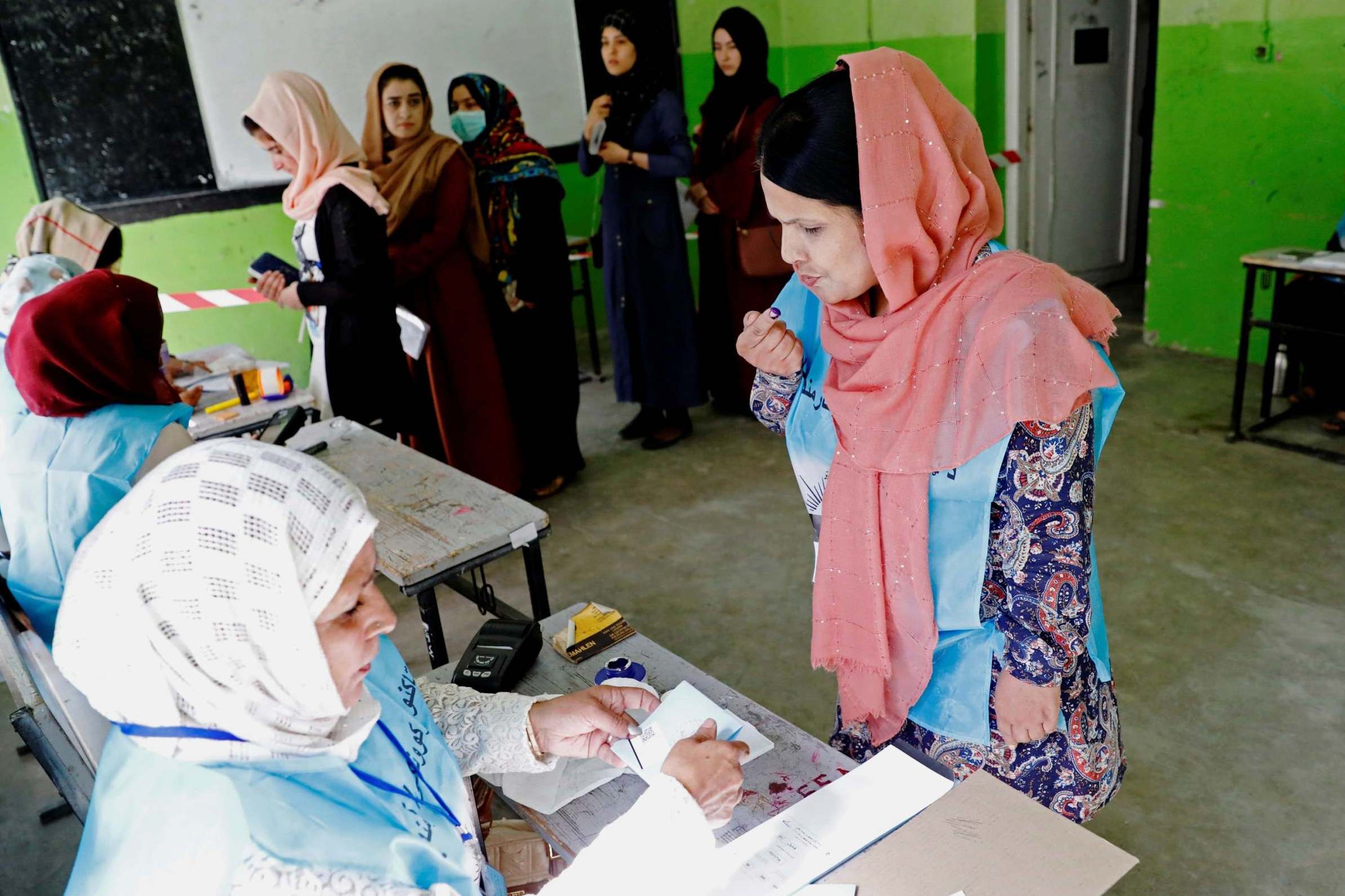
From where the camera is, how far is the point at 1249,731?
2.38m

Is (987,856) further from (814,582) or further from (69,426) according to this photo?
(69,426)

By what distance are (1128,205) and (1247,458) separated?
2.84m

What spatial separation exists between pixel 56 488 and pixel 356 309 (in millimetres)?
1459

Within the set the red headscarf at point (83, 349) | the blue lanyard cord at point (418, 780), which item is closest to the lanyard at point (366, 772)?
the blue lanyard cord at point (418, 780)

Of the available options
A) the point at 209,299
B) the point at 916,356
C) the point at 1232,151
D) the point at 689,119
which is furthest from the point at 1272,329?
the point at 209,299

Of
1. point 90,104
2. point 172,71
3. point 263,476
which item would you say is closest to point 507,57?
point 172,71

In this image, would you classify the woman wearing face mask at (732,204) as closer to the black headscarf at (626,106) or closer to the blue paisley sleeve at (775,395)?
the black headscarf at (626,106)

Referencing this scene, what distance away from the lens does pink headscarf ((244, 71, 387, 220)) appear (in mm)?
3066

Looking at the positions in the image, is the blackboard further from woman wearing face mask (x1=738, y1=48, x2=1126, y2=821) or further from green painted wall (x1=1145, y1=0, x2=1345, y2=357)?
green painted wall (x1=1145, y1=0, x2=1345, y2=357)

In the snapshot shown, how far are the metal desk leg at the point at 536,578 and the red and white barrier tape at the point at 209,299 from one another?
3.01 m

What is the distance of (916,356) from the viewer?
4.25 feet

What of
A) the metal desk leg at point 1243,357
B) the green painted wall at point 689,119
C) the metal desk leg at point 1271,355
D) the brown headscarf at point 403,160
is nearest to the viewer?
the brown headscarf at point 403,160

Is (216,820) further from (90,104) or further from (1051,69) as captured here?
(1051,69)

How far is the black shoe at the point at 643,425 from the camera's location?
459cm
